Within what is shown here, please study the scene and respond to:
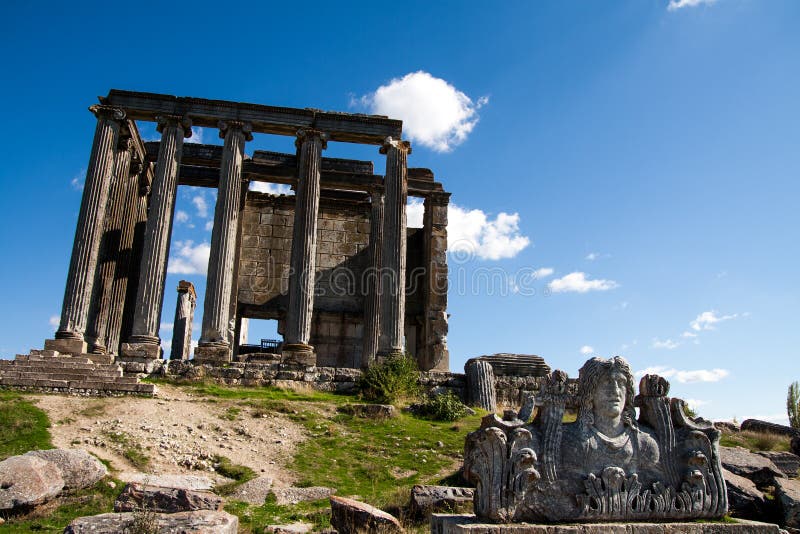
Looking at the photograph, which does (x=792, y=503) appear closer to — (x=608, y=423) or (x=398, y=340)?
(x=608, y=423)

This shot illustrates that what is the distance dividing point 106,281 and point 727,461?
18117 mm

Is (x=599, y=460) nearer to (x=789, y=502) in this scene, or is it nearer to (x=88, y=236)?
(x=789, y=502)

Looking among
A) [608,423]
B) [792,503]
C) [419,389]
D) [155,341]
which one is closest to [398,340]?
[419,389]

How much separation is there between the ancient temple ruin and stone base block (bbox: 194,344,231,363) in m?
0.04

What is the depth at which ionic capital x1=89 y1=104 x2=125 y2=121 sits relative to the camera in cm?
1989

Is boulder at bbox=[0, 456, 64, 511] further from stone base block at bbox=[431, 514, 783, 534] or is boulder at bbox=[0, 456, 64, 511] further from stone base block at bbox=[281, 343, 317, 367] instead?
stone base block at bbox=[281, 343, 317, 367]

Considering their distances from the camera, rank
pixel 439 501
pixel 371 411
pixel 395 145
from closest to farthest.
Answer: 1. pixel 439 501
2. pixel 371 411
3. pixel 395 145

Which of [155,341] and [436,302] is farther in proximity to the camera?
[436,302]

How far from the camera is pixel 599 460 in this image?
5.70 metres

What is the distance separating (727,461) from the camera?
10.0 metres

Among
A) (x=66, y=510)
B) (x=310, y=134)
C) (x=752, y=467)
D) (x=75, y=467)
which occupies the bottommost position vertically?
(x=66, y=510)

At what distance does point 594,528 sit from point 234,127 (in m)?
18.4

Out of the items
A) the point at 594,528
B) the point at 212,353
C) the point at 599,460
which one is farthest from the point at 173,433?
the point at 594,528

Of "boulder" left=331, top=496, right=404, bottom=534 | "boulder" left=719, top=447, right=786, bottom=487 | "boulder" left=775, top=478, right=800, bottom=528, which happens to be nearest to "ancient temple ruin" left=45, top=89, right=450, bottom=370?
"boulder" left=719, top=447, right=786, bottom=487
